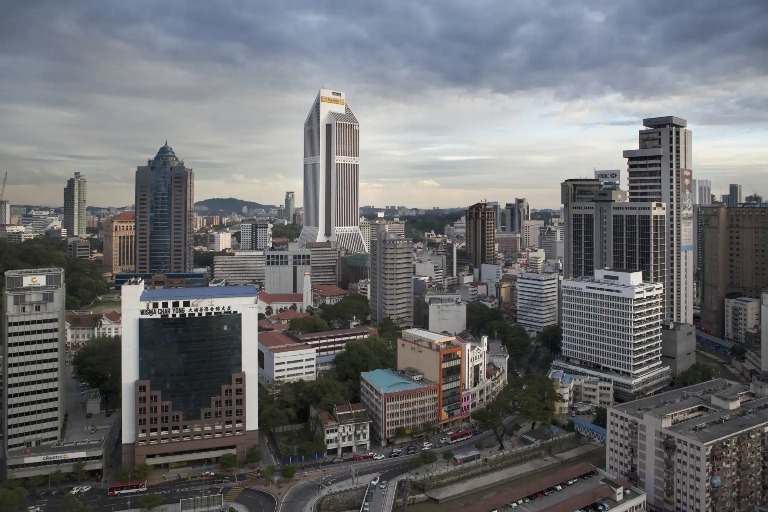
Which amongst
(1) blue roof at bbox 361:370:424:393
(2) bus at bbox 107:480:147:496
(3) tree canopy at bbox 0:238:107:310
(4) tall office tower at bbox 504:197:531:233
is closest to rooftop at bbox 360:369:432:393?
(1) blue roof at bbox 361:370:424:393

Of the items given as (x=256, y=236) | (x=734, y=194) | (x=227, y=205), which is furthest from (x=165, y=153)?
(x=227, y=205)

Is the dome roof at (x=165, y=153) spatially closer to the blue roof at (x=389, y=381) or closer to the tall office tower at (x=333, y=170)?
the tall office tower at (x=333, y=170)

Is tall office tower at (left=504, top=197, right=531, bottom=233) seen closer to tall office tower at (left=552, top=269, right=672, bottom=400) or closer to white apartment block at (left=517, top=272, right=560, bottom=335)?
white apartment block at (left=517, top=272, right=560, bottom=335)

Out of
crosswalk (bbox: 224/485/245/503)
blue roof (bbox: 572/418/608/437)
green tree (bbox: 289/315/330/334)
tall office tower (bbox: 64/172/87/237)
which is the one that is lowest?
crosswalk (bbox: 224/485/245/503)

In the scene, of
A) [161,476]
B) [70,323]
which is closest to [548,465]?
[161,476]

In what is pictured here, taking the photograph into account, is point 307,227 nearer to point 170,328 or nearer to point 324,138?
point 324,138

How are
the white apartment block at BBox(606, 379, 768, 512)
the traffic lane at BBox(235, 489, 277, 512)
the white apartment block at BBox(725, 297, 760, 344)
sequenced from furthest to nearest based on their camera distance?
1. the white apartment block at BBox(725, 297, 760, 344)
2. the traffic lane at BBox(235, 489, 277, 512)
3. the white apartment block at BBox(606, 379, 768, 512)

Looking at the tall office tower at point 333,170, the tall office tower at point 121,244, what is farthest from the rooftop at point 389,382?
the tall office tower at point 121,244
